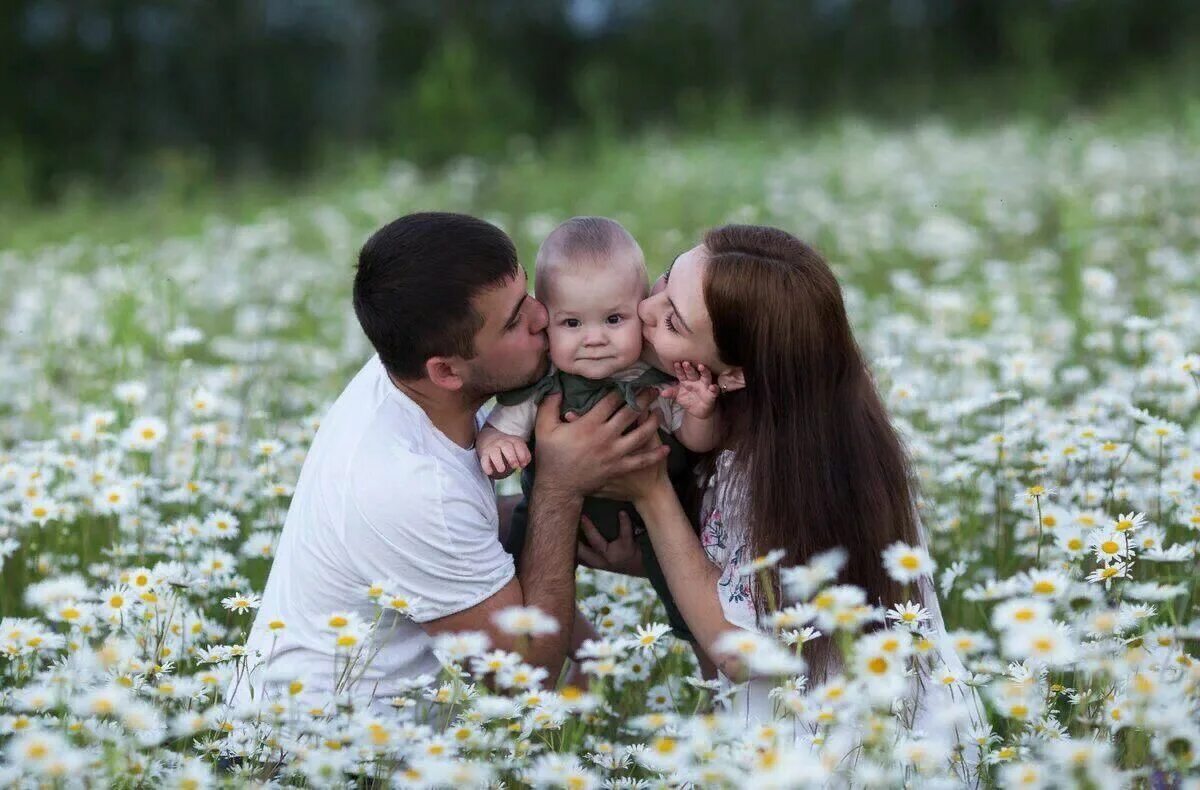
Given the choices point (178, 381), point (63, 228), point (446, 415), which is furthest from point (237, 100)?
point (446, 415)

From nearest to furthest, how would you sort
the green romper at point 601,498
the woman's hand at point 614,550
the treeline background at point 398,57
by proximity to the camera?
the green romper at point 601,498 < the woman's hand at point 614,550 < the treeline background at point 398,57

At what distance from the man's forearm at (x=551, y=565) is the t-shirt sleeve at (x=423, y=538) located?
0.45ft

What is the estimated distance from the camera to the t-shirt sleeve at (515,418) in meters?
3.10

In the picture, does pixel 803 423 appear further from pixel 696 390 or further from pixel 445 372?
pixel 445 372

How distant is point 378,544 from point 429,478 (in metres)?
0.17

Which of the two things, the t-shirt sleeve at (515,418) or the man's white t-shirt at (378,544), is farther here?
the t-shirt sleeve at (515,418)

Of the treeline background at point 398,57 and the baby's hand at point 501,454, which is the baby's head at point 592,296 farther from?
the treeline background at point 398,57

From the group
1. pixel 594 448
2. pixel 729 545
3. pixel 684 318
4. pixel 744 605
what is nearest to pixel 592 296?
pixel 684 318

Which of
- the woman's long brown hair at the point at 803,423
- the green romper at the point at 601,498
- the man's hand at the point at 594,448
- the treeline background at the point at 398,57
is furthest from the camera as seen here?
the treeline background at the point at 398,57

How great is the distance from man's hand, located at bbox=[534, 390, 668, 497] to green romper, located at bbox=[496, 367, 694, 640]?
0.17ft

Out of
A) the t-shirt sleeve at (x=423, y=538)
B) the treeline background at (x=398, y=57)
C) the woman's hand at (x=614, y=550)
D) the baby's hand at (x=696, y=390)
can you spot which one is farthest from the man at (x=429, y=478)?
the treeline background at (x=398, y=57)

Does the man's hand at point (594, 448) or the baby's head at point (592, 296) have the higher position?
the baby's head at point (592, 296)

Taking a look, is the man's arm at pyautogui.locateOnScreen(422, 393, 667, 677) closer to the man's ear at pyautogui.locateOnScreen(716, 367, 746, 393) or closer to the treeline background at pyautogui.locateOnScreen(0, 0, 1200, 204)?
the man's ear at pyautogui.locateOnScreen(716, 367, 746, 393)

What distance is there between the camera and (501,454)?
9.82ft
